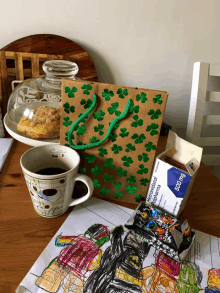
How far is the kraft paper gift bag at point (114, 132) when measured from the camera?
0.41 m

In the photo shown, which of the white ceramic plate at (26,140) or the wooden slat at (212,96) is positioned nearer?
the white ceramic plate at (26,140)

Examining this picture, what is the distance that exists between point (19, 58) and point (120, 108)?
1.42 feet

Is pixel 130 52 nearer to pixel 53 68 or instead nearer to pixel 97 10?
pixel 97 10

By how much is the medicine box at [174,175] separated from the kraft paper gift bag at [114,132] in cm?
4

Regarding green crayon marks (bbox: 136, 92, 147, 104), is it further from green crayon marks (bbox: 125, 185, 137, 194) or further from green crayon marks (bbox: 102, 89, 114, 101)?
green crayon marks (bbox: 125, 185, 137, 194)

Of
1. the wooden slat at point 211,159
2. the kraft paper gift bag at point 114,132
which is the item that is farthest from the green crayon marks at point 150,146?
the wooden slat at point 211,159

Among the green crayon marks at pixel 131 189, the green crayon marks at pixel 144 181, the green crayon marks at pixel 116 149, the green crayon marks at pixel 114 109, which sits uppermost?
the green crayon marks at pixel 114 109

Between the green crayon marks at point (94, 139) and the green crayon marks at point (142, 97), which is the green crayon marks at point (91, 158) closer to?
the green crayon marks at point (94, 139)

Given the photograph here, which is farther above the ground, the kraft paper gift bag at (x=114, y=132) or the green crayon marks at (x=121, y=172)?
the kraft paper gift bag at (x=114, y=132)

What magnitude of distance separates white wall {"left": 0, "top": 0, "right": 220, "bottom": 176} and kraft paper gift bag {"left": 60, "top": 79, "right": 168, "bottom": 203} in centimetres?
40

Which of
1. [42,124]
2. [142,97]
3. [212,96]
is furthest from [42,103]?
[212,96]

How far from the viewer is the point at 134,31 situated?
0.75 m

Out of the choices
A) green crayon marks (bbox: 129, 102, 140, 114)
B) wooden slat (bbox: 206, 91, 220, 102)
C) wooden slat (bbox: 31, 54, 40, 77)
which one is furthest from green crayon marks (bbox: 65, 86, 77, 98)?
wooden slat (bbox: 206, 91, 220, 102)

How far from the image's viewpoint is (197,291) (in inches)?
13.5
